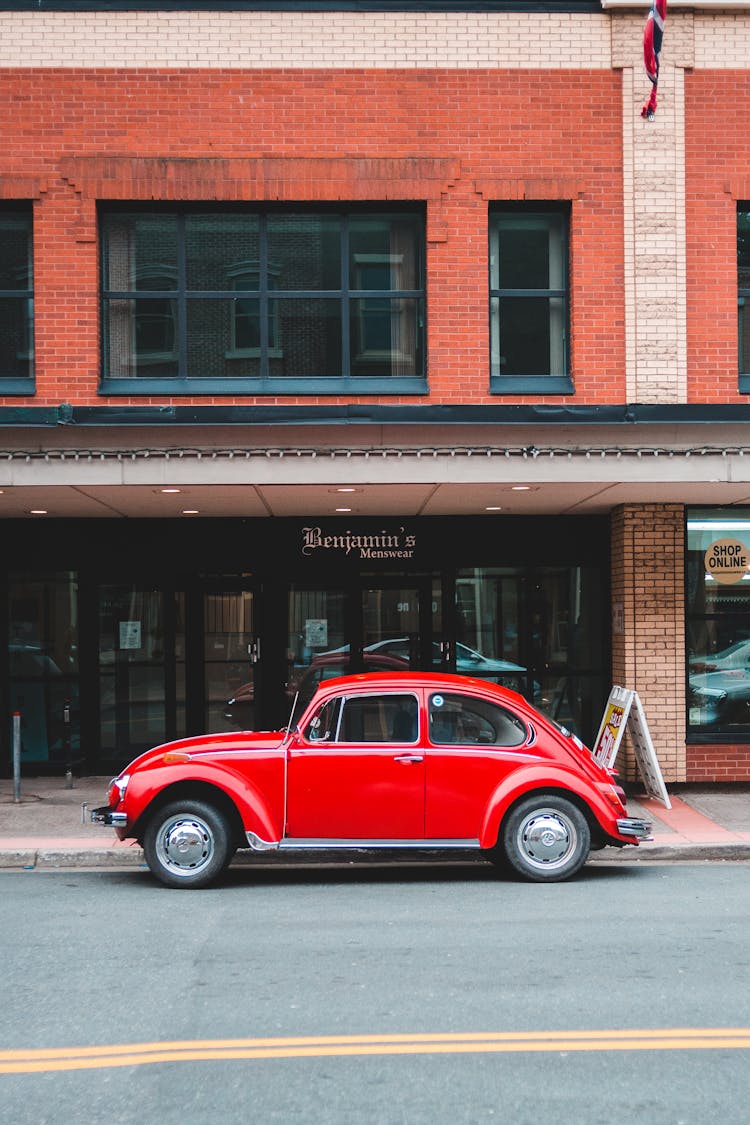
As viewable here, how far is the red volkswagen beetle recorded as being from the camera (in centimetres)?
808

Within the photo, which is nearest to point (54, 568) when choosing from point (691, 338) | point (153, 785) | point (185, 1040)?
point (153, 785)

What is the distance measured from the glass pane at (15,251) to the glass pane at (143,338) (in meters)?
1.03

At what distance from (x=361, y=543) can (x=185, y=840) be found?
5.73m

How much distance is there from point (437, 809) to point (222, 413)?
4.61 meters

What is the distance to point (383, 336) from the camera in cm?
1226

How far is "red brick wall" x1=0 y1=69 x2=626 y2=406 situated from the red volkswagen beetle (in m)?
4.98

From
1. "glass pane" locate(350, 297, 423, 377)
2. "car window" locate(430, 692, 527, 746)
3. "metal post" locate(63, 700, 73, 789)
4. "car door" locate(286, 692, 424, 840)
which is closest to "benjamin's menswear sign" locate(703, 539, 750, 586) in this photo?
"glass pane" locate(350, 297, 423, 377)

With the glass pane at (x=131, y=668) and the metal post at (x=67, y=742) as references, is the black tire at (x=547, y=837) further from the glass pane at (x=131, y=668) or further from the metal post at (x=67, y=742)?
the glass pane at (x=131, y=668)

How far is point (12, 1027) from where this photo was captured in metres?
5.21

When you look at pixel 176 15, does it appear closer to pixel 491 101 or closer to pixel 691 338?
pixel 491 101

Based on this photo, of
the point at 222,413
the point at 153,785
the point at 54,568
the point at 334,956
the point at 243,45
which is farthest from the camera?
the point at 54,568

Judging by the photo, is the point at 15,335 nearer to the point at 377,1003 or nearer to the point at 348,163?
the point at 348,163

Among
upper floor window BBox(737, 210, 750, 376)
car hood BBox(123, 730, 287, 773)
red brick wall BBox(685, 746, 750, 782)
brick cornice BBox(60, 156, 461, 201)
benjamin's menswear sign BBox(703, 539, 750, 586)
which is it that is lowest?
red brick wall BBox(685, 746, 750, 782)

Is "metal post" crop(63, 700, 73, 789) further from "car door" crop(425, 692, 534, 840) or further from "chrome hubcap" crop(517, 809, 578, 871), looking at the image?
"chrome hubcap" crop(517, 809, 578, 871)
